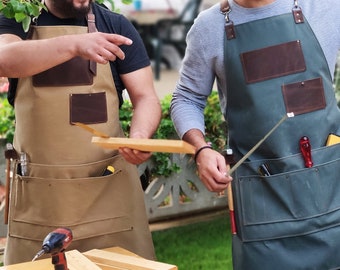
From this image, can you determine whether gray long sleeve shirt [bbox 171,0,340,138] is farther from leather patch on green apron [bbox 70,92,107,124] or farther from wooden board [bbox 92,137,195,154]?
wooden board [bbox 92,137,195,154]

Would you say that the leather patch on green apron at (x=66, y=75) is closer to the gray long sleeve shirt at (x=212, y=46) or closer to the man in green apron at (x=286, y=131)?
the gray long sleeve shirt at (x=212, y=46)

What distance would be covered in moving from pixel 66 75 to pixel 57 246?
33.4 inches

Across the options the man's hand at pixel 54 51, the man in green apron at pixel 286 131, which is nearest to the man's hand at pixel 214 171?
the man in green apron at pixel 286 131

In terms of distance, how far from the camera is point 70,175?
2.91m

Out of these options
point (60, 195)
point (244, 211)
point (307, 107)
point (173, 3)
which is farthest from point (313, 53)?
point (173, 3)

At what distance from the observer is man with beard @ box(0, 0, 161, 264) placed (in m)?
2.86

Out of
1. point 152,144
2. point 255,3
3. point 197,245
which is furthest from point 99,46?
point 197,245

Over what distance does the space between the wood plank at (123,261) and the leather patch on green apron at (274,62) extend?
705 millimetres

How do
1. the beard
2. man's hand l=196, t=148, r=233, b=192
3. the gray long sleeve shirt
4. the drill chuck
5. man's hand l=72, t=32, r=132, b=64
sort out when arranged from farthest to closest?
Answer: 1. the beard
2. the gray long sleeve shirt
3. man's hand l=196, t=148, r=233, b=192
4. man's hand l=72, t=32, r=132, b=64
5. the drill chuck

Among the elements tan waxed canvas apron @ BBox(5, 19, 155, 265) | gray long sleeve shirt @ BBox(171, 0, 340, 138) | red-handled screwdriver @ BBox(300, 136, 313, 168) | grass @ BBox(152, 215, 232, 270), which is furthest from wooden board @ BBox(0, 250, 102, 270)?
grass @ BBox(152, 215, 232, 270)

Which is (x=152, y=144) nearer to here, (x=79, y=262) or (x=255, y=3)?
(x=79, y=262)

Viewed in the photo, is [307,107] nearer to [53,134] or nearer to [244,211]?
[244,211]

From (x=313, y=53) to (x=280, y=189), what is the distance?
483 mm

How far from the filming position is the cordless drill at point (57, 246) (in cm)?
218
